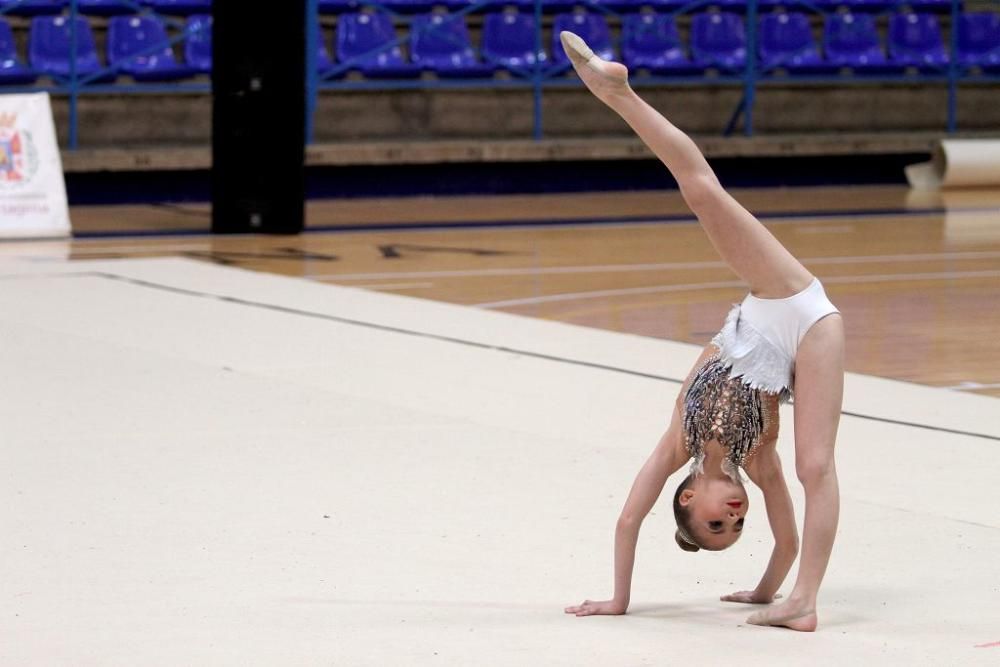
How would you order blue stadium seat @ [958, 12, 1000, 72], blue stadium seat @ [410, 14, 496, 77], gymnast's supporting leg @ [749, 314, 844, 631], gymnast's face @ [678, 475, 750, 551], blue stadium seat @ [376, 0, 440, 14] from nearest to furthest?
gymnast's face @ [678, 475, 750, 551]
gymnast's supporting leg @ [749, 314, 844, 631]
blue stadium seat @ [410, 14, 496, 77]
blue stadium seat @ [376, 0, 440, 14]
blue stadium seat @ [958, 12, 1000, 72]

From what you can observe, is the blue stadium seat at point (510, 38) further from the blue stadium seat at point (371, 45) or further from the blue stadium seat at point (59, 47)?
the blue stadium seat at point (59, 47)

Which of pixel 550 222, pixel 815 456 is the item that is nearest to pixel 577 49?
pixel 815 456

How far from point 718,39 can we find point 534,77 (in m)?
2.79

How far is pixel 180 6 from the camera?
18594mm

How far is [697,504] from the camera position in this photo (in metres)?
4.20

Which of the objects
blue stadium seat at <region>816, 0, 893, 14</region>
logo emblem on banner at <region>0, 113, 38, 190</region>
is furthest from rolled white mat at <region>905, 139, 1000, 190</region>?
logo emblem on banner at <region>0, 113, 38, 190</region>

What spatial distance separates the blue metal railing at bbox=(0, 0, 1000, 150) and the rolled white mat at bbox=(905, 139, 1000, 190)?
3.10 feet

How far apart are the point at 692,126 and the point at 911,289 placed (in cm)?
939

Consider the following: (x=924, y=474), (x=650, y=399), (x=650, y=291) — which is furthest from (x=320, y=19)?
(x=924, y=474)

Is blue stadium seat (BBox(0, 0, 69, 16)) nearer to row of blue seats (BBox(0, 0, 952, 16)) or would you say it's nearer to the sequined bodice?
row of blue seats (BBox(0, 0, 952, 16))

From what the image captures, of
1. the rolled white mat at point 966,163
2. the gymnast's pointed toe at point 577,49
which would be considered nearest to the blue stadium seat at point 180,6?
the rolled white mat at point 966,163

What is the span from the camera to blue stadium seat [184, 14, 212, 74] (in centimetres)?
1855

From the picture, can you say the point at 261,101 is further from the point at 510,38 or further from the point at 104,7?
the point at 510,38

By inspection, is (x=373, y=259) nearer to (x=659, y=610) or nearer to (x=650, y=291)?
(x=650, y=291)
